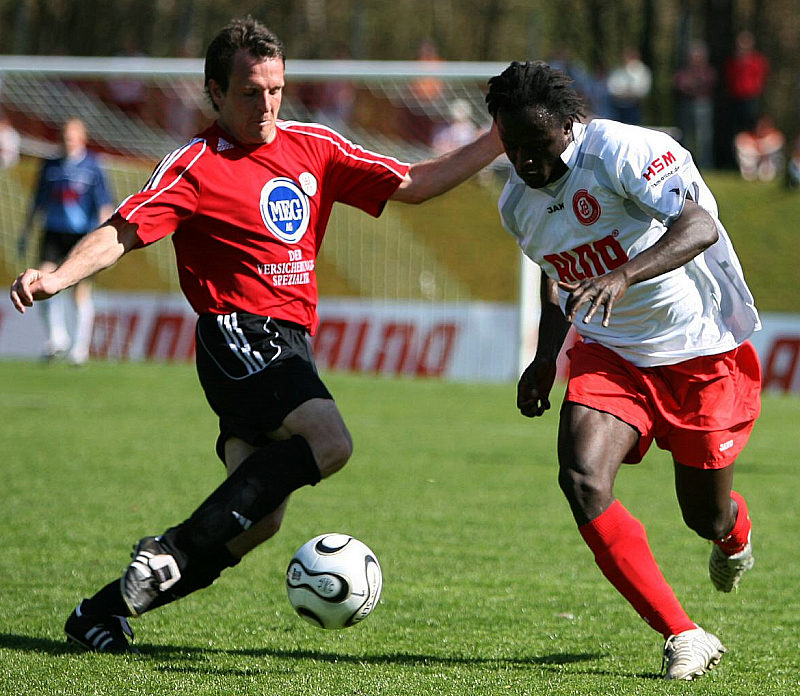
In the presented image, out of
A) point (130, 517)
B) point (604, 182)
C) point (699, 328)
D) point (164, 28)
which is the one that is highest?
point (164, 28)

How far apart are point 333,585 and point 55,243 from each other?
11223mm

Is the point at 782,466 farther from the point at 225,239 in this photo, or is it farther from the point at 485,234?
the point at 485,234

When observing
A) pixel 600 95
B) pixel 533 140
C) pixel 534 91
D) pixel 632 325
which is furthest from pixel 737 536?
pixel 600 95

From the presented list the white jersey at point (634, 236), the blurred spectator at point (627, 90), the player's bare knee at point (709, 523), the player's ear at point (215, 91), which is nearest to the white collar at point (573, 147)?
the white jersey at point (634, 236)

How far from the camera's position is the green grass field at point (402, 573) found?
418cm

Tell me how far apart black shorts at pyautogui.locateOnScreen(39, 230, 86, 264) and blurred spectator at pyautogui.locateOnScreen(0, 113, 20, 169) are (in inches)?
264

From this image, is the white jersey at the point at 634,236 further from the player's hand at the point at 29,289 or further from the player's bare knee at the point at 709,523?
the player's hand at the point at 29,289

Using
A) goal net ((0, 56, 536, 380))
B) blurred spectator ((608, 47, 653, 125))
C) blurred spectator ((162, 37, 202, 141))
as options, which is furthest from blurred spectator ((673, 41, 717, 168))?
blurred spectator ((162, 37, 202, 141))

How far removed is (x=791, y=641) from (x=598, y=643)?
0.71m

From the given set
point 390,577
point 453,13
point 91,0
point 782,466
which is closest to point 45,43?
point 91,0

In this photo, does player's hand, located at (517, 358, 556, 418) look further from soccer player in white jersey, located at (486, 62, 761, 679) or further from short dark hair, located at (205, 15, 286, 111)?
short dark hair, located at (205, 15, 286, 111)

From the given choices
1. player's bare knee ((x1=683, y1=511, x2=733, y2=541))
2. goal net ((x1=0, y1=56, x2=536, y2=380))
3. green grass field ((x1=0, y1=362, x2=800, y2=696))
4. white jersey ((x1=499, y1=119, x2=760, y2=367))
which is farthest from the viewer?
goal net ((x1=0, y1=56, x2=536, y2=380))

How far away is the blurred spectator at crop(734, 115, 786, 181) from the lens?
81.2 ft

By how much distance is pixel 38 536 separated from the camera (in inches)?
256
